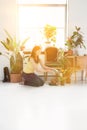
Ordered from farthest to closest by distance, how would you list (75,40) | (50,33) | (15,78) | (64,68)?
(50,33), (75,40), (15,78), (64,68)

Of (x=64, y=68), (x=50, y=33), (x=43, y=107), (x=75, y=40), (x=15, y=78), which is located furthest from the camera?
(x=50, y=33)

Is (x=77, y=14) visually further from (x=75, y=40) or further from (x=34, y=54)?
(x=34, y=54)

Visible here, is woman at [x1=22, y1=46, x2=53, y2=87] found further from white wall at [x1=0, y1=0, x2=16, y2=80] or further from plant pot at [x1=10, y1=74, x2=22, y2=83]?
white wall at [x1=0, y1=0, x2=16, y2=80]

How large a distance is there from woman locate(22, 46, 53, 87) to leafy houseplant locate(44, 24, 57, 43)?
0.58 meters

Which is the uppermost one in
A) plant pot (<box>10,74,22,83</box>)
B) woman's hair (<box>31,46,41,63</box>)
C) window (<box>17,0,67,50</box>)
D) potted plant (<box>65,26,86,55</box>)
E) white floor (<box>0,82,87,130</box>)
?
window (<box>17,0,67,50</box>)

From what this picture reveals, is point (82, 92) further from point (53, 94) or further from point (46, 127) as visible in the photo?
point (46, 127)

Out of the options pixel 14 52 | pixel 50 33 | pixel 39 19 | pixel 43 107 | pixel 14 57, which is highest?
pixel 39 19

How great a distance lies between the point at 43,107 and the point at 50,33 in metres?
2.92

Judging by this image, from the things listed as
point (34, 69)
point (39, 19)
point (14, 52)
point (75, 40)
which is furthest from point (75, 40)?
point (14, 52)

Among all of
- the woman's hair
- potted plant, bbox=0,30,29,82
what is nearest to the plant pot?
A: potted plant, bbox=0,30,29,82

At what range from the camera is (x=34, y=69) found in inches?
249

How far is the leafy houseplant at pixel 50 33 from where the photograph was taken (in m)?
6.70

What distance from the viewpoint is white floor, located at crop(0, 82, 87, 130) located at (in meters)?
3.42

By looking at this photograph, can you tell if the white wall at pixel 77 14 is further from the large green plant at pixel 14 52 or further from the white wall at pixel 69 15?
the large green plant at pixel 14 52
